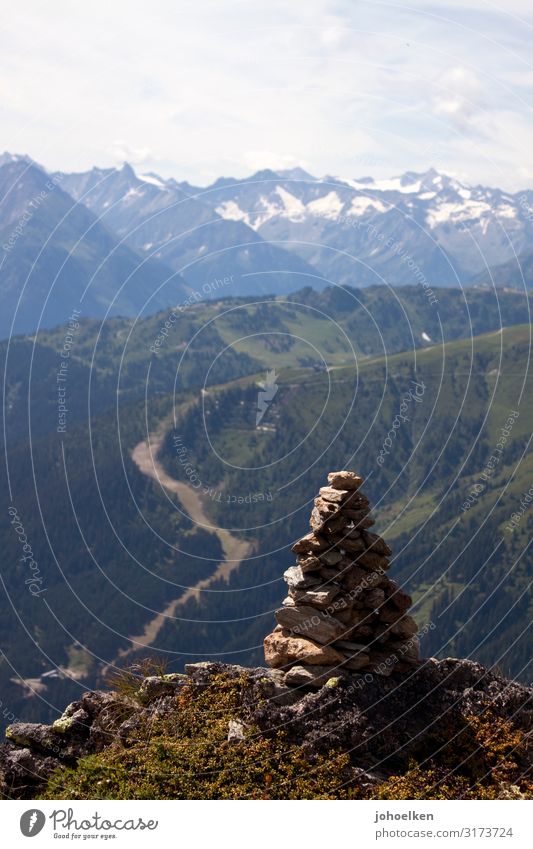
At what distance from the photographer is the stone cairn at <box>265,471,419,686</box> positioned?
115 ft

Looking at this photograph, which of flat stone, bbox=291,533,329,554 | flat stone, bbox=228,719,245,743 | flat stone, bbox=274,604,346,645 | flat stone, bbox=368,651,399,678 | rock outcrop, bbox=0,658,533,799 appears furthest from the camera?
flat stone, bbox=291,533,329,554

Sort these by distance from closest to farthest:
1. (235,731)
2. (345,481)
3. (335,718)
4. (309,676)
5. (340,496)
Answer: (335,718) → (235,731) → (309,676) → (340,496) → (345,481)

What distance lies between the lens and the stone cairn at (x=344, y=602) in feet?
115

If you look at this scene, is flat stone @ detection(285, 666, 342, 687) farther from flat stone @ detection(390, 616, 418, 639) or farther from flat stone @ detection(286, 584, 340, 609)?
flat stone @ detection(390, 616, 418, 639)

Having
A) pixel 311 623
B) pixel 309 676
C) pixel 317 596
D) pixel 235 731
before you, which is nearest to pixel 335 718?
pixel 309 676

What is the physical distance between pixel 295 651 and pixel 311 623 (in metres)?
1.09

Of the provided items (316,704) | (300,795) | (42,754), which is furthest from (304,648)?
(42,754)

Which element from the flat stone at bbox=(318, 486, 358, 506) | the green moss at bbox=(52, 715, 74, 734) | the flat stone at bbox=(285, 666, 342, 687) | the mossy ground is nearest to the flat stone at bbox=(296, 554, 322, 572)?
the flat stone at bbox=(318, 486, 358, 506)

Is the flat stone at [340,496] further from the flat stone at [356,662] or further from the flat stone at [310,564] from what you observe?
the flat stone at [356,662]

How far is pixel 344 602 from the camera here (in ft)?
116

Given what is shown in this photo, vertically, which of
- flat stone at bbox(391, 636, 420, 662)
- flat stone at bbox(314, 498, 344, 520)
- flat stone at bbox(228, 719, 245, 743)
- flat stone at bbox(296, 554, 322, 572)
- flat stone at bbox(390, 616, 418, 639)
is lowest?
flat stone at bbox(228, 719, 245, 743)

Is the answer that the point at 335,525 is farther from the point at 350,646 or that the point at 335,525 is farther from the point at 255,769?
the point at 255,769

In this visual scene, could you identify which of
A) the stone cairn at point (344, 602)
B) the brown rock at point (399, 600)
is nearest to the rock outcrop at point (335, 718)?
the stone cairn at point (344, 602)
